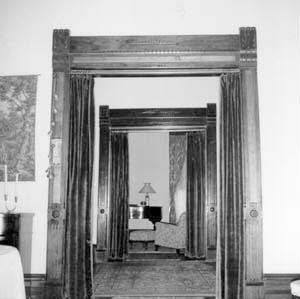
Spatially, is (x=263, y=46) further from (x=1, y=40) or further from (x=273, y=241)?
(x=1, y=40)

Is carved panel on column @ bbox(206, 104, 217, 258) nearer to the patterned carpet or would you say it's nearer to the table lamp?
the patterned carpet

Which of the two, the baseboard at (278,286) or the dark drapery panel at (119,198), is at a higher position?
the dark drapery panel at (119,198)

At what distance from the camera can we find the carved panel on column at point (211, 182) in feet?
24.3

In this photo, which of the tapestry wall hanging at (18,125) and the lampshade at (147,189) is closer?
the tapestry wall hanging at (18,125)

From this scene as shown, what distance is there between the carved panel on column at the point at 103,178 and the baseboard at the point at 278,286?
12.1 ft

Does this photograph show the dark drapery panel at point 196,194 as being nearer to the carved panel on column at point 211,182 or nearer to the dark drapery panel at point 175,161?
the carved panel on column at point 211,182

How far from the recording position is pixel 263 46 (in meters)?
4.52

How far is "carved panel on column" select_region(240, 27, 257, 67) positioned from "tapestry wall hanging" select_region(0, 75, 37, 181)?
7.97 feet

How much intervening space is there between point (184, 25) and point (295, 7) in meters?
1.33

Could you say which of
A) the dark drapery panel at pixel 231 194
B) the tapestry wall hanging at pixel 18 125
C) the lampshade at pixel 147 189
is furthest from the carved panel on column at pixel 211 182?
the tapestry wall hanging at pixel 18 125

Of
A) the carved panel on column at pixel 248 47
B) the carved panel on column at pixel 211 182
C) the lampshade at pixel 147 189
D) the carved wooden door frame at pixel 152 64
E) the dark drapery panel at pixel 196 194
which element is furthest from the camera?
the lampshade at pixel 147 189

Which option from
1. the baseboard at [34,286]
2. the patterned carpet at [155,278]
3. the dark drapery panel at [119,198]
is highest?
the dark drapery panel at [119,198]

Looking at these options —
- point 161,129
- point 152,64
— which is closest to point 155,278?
point 161,129

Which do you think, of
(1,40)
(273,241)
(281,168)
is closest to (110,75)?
(1,40)
